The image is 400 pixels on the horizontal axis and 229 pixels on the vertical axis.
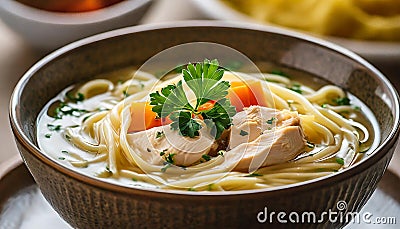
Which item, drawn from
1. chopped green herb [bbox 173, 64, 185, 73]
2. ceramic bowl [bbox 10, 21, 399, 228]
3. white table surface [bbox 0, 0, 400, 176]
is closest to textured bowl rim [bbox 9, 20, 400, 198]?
ceramic bowl [bbox 10, 21, 399, 228]

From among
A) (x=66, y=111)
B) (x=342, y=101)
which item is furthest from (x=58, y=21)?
(x=342, y=101)

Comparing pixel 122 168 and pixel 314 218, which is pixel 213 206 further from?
pixel 122 168

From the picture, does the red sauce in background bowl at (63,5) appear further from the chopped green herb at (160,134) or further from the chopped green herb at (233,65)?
the chopped green herb at (160,134)

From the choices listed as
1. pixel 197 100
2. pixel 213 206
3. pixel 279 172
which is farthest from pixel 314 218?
pixel 197 100

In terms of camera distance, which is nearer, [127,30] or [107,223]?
[107,223]

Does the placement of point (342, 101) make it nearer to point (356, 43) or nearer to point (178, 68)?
point (178, 68)

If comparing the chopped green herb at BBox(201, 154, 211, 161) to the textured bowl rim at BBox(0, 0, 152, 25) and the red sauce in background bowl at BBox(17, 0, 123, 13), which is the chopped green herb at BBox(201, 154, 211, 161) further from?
the red sauce in background bowl at BBox(17, 0, 123, 13)
